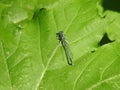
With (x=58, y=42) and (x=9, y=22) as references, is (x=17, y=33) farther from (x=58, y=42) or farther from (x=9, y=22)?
(x=58, y=42)

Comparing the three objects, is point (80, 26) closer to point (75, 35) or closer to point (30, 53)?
point (75, 35)

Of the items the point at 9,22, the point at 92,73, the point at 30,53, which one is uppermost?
the point at 9,22

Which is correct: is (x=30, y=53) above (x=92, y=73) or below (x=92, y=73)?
above

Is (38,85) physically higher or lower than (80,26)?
lower

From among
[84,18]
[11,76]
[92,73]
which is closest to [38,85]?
[11,76]
